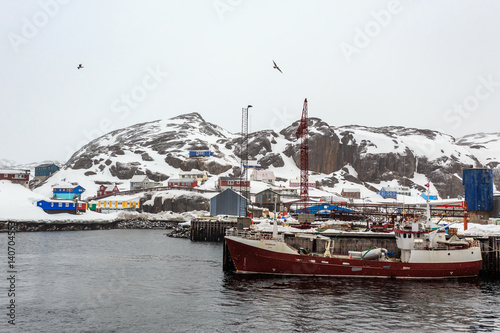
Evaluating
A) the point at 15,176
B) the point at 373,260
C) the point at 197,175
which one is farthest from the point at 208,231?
the point at 197,175

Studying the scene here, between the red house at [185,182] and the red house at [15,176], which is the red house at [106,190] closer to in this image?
the red house at [185,182]

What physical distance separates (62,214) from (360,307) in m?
93.0

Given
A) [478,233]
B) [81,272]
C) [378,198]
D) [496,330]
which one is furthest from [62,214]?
[378,198]

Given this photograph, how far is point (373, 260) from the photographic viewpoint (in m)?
43.3

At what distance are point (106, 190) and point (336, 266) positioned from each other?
133 meters

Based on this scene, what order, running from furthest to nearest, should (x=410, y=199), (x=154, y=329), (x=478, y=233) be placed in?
1. (x=410, y=199)
2. (x=478, y=233)
3. (x=154, y=329)

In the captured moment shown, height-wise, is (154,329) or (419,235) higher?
(419,235)

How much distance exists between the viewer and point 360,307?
31.9 meters

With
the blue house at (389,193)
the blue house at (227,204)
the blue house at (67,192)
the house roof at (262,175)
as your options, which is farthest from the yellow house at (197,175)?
the blue house at (389,193)

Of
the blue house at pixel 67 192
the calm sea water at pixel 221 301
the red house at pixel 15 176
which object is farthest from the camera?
the blue house at pixel 67 192

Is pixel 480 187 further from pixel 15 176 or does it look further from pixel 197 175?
pixel 197 175

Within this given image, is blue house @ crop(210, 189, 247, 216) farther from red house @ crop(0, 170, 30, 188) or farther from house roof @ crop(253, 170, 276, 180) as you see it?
house roof @ crop(253, 170, 276, 180)

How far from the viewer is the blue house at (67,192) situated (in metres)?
148

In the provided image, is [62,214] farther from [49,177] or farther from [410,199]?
[410,199]
